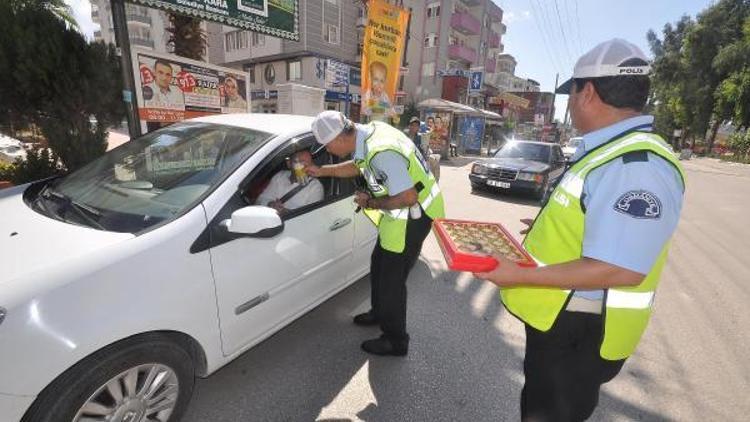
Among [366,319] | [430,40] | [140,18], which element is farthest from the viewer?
[140,18]

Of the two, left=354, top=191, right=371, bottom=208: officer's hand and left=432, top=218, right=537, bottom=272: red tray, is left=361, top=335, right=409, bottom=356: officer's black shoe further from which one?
left=432, top=218, right=537, bottom=272: red tray

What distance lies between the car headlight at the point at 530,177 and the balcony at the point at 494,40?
37.8 metres

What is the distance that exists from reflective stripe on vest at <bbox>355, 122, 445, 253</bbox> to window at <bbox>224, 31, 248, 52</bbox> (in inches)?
1211

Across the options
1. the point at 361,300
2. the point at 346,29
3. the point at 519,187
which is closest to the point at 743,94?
the point at 346,29

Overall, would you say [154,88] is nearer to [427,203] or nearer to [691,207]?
[427,203]

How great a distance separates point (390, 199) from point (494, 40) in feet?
153

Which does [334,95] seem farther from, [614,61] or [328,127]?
[614,61]

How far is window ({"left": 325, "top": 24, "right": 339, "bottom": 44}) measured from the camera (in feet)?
87.8

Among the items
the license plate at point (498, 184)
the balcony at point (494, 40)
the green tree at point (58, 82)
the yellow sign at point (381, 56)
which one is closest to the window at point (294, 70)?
the yellow sign at point (381, 56)

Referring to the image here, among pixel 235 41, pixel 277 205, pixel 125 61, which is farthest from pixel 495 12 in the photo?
pixel 277 205

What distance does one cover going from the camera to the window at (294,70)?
2620cm

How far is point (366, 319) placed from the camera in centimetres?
326

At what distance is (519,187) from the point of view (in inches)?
344

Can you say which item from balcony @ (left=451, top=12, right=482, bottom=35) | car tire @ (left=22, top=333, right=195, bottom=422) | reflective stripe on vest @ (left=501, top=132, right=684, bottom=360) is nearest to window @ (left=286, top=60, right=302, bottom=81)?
balcony @ (left=451, top=12, right=482, bottom=35)
